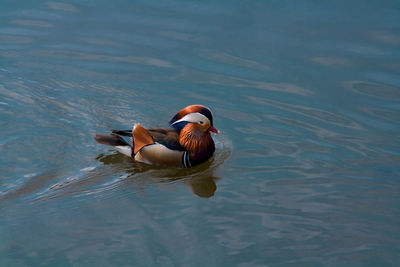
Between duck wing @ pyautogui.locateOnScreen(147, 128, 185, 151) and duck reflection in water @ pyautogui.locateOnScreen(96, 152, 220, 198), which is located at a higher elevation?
duck wing @ pyautogui.locateOnScreen(147, 128, 185, 151)

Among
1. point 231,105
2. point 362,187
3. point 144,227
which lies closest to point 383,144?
point 362,187

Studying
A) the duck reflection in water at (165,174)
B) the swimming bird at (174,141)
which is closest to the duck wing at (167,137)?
the swimming bird at (174,141)

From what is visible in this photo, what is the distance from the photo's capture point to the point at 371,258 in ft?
19.8

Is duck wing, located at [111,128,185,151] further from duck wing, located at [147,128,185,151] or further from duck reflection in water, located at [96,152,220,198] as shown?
duck reflection in water, located at [96,152,220,198]

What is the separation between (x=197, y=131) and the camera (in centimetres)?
815

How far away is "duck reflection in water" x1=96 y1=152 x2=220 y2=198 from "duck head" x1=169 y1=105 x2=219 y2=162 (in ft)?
0.59

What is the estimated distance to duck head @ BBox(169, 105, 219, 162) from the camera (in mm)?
8062

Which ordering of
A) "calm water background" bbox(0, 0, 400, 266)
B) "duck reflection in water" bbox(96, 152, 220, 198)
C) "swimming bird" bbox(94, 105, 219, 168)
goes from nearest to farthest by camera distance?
"calm water background" bbox(0, 0, 400, 266) → "duck reflection in water" bbox(96, 152, 220, 198) → "swimming bird" bbox(94, 105, 219, 168)

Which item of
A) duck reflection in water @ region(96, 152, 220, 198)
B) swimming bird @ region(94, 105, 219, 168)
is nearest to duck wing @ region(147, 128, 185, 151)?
swimming bird @ region(94, 105, 219, 168)

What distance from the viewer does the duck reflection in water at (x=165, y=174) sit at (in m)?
7.47

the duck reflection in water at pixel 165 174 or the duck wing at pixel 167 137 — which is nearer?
the duck reflection in water at pixel 165 174

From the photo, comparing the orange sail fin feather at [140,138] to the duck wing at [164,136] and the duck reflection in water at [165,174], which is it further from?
the duck reflection in water at [165,174]

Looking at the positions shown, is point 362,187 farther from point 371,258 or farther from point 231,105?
point 231,105

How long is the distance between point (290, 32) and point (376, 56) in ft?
5.33
